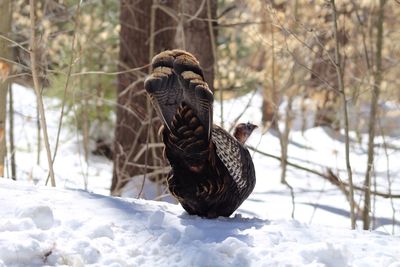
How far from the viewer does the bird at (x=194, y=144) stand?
10.5ft

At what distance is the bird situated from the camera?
3.19 meters

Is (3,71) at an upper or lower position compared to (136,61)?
lower

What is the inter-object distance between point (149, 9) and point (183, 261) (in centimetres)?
634

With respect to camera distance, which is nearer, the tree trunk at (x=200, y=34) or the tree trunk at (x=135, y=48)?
the tree trunk at (x=200, y=34)

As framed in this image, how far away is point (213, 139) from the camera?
351cm

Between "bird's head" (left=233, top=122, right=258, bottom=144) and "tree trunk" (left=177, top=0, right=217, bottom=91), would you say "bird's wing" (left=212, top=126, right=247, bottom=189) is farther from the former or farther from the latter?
"tree trunk" (left=177, top=0, right=217, bottom=91)

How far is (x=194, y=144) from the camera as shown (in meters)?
3.35

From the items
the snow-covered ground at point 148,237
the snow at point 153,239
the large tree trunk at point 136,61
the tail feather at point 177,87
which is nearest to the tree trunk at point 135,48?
the large tree trunk at point 136,61

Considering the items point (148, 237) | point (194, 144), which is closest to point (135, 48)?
point (194, 144)

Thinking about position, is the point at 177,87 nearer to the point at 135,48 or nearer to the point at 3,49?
the point at 3,49

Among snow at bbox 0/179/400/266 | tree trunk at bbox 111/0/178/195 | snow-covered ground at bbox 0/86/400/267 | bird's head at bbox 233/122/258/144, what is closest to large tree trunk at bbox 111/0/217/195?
tree trunk at bbox 111/0/178/195

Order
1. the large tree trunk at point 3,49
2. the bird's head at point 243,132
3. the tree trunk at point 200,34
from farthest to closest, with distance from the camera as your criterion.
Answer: the tree trunk at point 200,34 < the large tree trunk at point 3,49 < the bird's head at point 243,132

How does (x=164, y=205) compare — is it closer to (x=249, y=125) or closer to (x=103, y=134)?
(x=249, y=125)

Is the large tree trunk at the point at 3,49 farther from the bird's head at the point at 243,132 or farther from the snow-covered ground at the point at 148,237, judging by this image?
the bird's head at the point at 243,132
